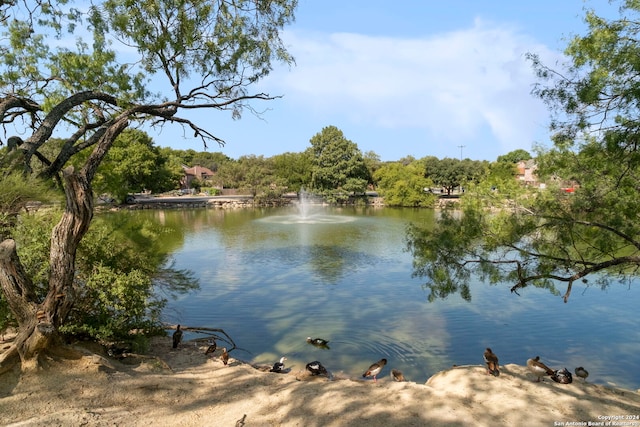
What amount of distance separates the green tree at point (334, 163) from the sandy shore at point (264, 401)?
44.8 metres

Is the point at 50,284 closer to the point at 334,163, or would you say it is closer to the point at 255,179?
the point at 334,163

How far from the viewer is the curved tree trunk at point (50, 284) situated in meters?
5.37

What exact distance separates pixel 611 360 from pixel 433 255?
5.51m

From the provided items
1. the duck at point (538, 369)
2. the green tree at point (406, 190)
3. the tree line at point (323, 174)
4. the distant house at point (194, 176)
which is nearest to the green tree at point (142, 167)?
the tree line at point (323, 174)

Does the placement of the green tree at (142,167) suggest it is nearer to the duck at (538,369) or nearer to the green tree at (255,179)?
the green tree at (255,179)

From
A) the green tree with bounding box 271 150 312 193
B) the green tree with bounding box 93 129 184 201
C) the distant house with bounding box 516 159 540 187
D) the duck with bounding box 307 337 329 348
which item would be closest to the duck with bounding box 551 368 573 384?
the distant house with bounding box 516 159 540 187

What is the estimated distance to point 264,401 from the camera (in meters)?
5.54

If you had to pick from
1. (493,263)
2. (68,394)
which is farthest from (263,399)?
(493,263)

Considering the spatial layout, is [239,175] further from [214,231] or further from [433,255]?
[433,255]

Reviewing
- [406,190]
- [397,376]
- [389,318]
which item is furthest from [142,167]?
[397,376]

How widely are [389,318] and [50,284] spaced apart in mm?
8496

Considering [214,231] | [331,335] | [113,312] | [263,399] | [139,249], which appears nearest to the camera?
[263,399]

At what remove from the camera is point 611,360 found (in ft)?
30.3

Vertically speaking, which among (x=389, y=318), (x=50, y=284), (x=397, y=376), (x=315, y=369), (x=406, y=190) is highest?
(x=406, y=190)
